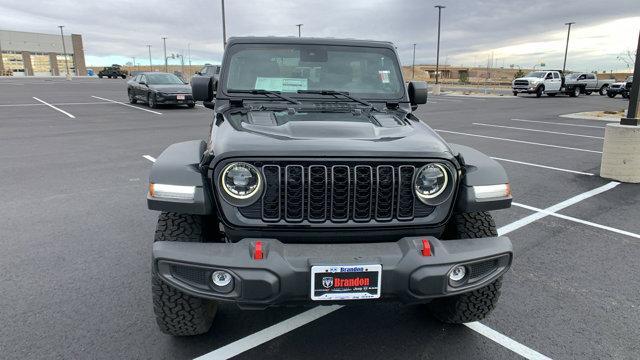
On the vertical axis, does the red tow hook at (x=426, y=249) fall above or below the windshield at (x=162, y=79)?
below

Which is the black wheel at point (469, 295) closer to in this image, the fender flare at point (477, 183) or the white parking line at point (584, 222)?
the fender flare at point (477, 183)

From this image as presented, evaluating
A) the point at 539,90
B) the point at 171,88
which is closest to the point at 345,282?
the point at 171,88

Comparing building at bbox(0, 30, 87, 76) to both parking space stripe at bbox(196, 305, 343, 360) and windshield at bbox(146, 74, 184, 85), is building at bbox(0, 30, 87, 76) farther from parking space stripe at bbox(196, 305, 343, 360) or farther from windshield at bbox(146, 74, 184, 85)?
parking space stripe at bbox(196, 305, 343, 360)

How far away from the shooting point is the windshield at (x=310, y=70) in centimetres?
379

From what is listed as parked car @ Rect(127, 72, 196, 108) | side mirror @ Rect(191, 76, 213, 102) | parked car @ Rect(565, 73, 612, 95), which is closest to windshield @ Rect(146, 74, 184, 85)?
parked car @ Rect(127, 72, 196, 108)

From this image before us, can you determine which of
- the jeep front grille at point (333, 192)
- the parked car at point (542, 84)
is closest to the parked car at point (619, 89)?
the parked car at point (542, 84)

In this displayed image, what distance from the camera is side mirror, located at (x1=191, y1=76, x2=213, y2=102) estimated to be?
3844 millimetres

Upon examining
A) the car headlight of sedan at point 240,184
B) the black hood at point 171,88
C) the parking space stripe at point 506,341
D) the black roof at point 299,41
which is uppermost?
the black roof at point 299,41

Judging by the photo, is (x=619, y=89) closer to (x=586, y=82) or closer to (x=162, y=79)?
(x=586, y=82)

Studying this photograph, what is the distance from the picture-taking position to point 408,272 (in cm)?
232

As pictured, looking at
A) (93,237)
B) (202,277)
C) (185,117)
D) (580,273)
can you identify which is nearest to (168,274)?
(202,277)

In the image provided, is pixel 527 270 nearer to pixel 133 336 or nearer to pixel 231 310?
pixel 231 310

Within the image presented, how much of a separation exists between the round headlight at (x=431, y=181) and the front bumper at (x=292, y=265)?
282 mm

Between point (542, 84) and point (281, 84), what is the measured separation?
3485 cm
